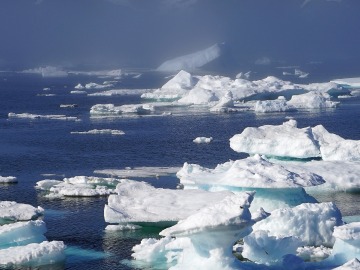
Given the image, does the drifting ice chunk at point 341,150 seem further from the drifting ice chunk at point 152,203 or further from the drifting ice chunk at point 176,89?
the drifting ice chunk at point 176,89

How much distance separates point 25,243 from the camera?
2411 centimetres

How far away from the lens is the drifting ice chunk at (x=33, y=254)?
21891 mm

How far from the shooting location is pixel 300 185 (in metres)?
26.4

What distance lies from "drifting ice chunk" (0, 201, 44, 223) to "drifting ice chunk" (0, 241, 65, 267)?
4.44m

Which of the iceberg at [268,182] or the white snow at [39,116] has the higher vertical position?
the white snow at [39,116]

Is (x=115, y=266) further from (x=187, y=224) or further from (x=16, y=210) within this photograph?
(x=16, y=210)

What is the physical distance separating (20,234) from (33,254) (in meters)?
2.02

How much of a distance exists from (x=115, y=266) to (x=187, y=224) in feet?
12.9

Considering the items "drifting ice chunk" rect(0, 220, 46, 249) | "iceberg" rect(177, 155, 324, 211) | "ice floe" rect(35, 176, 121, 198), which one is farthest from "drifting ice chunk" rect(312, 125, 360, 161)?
"drifting ice chunk" rect(0, 220, 46, 249)

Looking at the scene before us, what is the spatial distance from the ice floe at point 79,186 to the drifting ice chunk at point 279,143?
666cm

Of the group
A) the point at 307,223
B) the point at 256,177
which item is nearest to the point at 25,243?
the point at 256,177

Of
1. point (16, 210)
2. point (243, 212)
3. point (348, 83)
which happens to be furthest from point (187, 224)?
point (348, 83)

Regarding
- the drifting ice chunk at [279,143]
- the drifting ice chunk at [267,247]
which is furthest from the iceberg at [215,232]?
the drifting ice chunk at [279,143]

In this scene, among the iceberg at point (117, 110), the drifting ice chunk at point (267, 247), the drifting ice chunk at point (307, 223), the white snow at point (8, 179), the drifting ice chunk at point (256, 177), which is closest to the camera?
the drifting ice chunk at point (267, 247)
